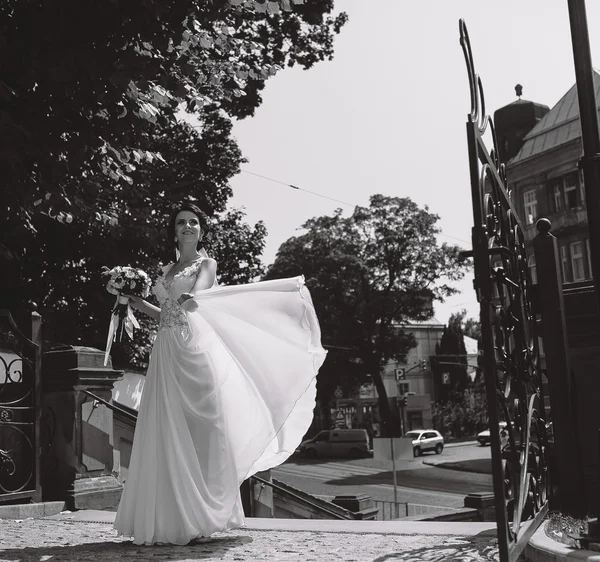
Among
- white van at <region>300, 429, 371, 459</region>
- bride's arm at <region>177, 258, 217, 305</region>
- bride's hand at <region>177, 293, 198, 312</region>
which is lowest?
white van at <region>300, 429, 371, 459</region>

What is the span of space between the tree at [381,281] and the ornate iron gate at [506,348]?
44.0 metres

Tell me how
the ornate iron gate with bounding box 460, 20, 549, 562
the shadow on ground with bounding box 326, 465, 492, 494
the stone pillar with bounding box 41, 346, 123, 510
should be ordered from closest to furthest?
the ornate iron gate with bounding box 460, 20, 549, 562 → the stone pillar with bounding box 41, 346, 123, 510 → the shadow on ground with bounding box 326, 465, 492, 494

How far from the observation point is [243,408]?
5.83 meters

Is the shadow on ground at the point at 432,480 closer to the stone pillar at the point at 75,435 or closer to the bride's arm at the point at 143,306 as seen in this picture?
the stone pillar at the point at 75,435

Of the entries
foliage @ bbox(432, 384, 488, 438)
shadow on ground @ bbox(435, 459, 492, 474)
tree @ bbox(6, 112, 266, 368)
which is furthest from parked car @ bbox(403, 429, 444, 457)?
tree @ bbox(6, 112, 266, 368)

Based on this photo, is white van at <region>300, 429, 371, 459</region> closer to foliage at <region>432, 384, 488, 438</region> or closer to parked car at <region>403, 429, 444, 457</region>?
parked car at <region>403, 429, 444, 457</region>

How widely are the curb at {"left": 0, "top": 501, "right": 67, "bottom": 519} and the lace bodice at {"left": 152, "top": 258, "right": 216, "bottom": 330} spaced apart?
289cm

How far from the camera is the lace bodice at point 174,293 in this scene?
5.82m

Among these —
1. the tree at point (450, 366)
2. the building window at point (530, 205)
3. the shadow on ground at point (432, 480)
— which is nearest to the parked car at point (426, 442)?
the shadow on ground at point (432, 480)

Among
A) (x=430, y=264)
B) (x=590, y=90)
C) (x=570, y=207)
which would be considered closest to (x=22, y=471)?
(x=590, y=90)

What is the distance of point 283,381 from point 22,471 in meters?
3.49

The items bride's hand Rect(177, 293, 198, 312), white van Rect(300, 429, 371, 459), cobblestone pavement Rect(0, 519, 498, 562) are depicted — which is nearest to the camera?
cobblestone pavement Rect(0, 519, 498, 562)

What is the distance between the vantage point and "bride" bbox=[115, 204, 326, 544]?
17.7ft

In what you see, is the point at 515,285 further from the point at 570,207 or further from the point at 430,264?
the point at 430,264
